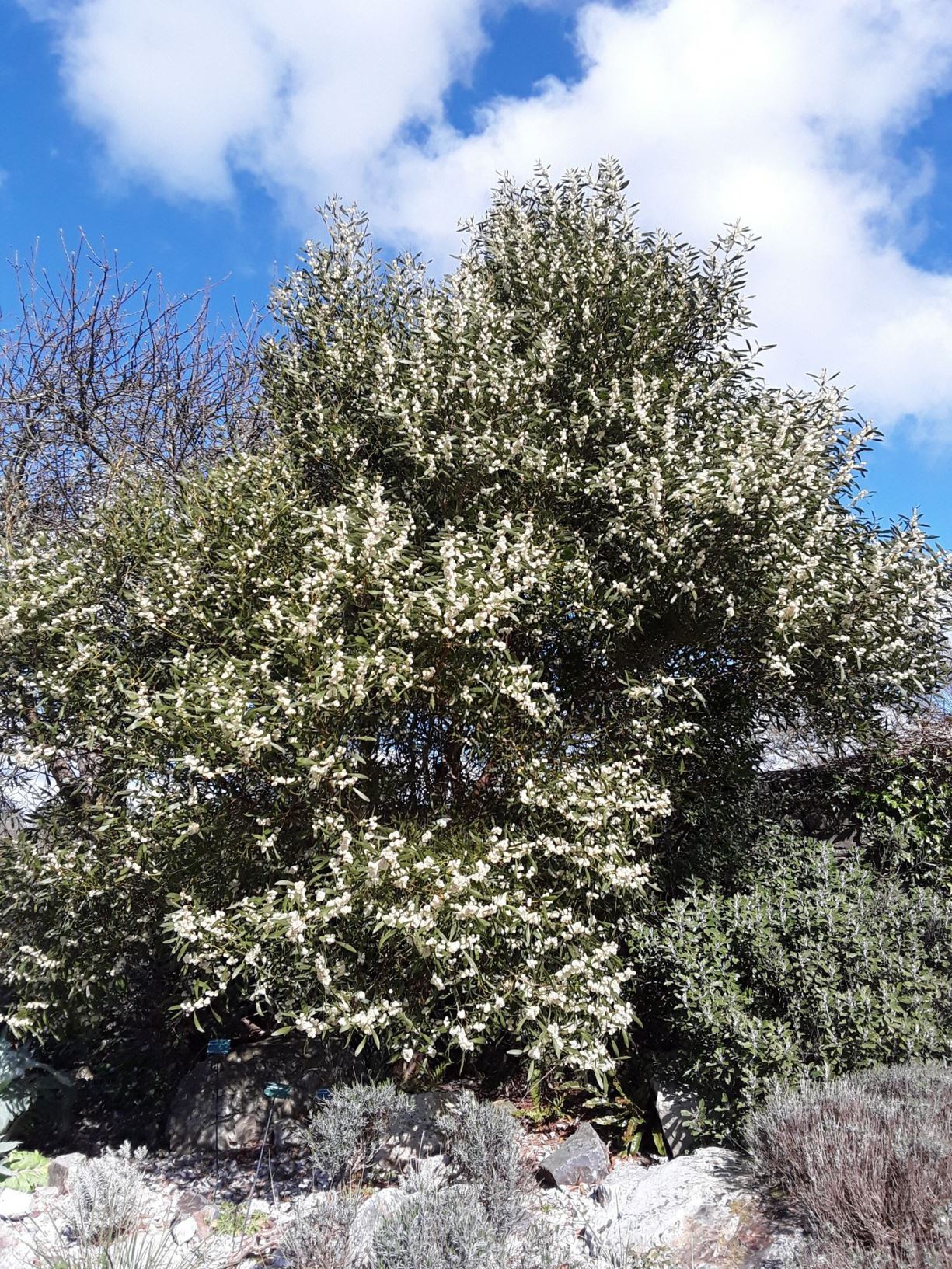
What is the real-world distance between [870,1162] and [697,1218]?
111 centimetres

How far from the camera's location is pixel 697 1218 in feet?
15.2

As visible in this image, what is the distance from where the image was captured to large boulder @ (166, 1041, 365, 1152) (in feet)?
24.1

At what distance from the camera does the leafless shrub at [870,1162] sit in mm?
3711

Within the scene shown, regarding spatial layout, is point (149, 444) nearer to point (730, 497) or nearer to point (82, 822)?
point (82, 822)

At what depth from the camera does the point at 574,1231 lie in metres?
4.94

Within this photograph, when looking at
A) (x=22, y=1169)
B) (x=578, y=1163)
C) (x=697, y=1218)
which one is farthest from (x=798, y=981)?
(x=22, y=1169)

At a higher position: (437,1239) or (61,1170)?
(437,1239)

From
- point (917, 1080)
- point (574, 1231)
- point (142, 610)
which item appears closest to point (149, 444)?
point (142, 610)

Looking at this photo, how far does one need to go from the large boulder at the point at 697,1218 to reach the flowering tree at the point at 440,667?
2.58 ft

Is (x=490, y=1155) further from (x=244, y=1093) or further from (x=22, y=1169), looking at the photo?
(x=22, y=1169)

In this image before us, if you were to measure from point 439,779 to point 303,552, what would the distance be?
6.99 ft

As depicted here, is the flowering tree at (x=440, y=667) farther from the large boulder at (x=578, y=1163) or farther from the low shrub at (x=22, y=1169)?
the low shrub at (x=22, y=1169)

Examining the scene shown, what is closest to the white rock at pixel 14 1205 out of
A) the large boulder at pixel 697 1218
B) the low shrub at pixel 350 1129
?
the low shrub at pixel 350 1129

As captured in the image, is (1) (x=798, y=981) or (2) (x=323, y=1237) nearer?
(2) (x=323, y=1237)
